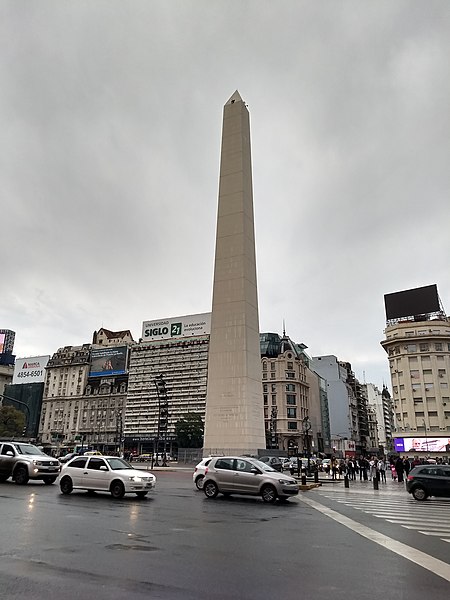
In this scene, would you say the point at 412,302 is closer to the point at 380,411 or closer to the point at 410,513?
the point at 410,513

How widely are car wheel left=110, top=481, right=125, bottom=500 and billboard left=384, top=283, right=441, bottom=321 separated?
73.7 m

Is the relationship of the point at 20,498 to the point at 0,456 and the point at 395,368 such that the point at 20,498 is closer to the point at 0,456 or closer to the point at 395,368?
the point at 0,456

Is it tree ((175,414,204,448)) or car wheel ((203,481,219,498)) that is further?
tree ((175,414,204,448))

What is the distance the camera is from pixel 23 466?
70.1 ft

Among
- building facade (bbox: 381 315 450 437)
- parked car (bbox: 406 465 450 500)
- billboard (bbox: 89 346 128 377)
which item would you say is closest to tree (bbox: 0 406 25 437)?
billboard (bbox: 89 346 128 377)

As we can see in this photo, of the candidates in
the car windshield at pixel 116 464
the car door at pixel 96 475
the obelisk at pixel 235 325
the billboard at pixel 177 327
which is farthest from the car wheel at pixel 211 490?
the billboard at pixel 177 327

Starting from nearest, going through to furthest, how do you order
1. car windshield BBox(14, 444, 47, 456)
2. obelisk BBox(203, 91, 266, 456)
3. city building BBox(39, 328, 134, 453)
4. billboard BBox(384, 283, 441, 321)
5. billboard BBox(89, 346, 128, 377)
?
car windshield BBox(14, 444, 47, 456) → obelisk BBox(203, 91, 266, 456) → billboard BBox(384, 283, 441, 321) → city building BBox(39, 328, 134, 453) → billboard BBox(89, 346, 128, 377)

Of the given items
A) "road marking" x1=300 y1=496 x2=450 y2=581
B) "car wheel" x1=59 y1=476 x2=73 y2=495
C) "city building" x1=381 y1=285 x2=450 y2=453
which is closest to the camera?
"road marking" x1=300 y1=496 x2=450 y2=581

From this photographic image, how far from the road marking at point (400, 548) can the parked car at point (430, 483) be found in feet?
26.6

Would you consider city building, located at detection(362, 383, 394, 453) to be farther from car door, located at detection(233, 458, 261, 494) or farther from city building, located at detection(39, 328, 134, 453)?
car door, located at detection(233, 458, 261, 494)

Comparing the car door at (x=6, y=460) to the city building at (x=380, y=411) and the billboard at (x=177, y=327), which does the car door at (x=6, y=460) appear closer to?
the billboard at (x=177, y=327)

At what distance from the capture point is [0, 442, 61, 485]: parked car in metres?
21.3

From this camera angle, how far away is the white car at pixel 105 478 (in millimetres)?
16594

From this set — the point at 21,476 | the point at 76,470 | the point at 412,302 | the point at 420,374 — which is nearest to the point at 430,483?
the point at 76,470
